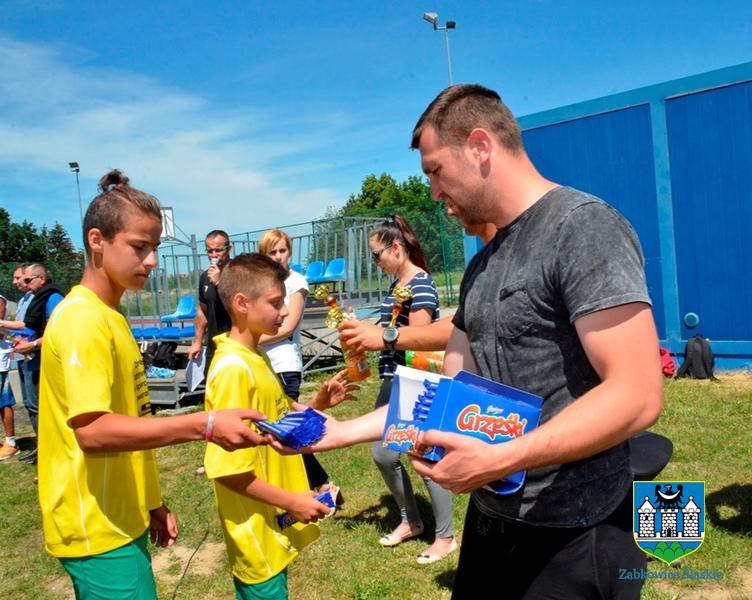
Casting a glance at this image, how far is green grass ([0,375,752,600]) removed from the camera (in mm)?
3932

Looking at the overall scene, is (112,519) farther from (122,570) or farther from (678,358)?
(678,358)

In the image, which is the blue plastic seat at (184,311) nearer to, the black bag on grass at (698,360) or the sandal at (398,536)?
the black bag on grass at (698,360)

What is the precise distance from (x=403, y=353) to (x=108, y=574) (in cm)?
249

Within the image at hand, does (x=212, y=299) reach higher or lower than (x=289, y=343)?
higher

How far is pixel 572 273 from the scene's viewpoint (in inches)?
59.4

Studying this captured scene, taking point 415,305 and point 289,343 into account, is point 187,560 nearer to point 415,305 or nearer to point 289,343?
point 289,343

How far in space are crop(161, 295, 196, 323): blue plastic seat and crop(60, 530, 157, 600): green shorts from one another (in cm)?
1160

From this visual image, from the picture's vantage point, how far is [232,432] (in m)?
2.06

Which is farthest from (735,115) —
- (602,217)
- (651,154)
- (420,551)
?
(602,217)

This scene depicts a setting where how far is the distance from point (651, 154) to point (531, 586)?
9227mm

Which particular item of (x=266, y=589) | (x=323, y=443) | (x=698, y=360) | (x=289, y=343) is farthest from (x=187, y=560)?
(x=698, y=360)

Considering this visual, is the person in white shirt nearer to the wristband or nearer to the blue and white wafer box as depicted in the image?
the wristband

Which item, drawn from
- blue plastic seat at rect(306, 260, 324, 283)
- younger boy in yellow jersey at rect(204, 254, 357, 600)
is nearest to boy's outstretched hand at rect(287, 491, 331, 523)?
younger boy in yellow jersey at rect(204, 254, 357, 600)

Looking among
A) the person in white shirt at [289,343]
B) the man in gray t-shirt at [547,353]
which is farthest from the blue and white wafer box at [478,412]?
the person in white shirt at [289,343]
